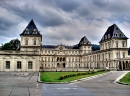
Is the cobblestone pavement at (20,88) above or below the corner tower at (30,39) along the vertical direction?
below

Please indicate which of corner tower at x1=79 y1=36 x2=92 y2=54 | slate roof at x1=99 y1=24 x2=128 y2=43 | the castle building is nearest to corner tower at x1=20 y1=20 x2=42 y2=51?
the castle building

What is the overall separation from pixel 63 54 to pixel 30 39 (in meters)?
53.6

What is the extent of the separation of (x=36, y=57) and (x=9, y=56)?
23.7ft

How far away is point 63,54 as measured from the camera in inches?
5502

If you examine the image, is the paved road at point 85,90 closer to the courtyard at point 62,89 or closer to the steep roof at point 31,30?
the courtyard at point 62,89

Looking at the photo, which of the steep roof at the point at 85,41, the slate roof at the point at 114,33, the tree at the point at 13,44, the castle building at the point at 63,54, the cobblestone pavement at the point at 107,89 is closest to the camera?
the cobblestone pavement at the point at 107,89

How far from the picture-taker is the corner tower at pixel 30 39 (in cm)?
8812

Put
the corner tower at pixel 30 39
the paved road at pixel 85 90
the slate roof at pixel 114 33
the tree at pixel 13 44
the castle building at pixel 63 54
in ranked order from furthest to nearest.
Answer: the tree at pixel 13 44
the slate roof at pixel 114 33
the corner tower at pixel 30 39
the castle building at pixel 63 54
the paved road at pixel 85 90

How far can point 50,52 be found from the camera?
139 metres

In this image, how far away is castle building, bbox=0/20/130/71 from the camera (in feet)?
189

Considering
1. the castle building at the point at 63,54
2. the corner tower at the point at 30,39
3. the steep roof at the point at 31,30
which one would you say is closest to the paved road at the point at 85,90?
the castle building at the point at 63,54

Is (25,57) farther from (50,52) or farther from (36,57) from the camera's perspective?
(50,52)

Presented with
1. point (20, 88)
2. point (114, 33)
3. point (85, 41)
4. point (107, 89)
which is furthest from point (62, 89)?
point (85, 41)

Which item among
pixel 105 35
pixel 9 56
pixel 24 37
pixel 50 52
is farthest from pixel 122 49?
pixel 50 52
